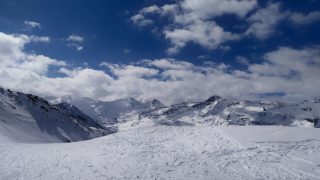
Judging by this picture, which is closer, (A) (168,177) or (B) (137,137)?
(A) (168,177)

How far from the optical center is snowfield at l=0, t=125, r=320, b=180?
90.5 feet

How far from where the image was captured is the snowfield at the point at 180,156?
27578 millimetres

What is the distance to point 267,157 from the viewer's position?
1207 inches

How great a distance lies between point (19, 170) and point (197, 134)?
18018 millimetres

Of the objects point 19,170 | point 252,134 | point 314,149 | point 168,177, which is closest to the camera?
point 168,177

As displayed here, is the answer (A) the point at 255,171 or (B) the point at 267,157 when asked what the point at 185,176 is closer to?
(A) the point at 255,171

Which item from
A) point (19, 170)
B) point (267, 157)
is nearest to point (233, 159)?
point (267, 157)

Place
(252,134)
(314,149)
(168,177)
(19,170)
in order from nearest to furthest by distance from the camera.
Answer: (168,177) < (19,170) < (314,149) < (252,134)

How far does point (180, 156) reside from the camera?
106ft

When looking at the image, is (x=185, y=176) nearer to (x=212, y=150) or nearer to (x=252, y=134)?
(x=212, y=150)

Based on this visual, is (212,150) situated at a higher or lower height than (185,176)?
higher

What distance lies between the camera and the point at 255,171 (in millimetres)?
27375

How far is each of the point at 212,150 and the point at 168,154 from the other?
3.67m

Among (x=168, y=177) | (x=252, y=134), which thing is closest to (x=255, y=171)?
(x=168, y=177)
